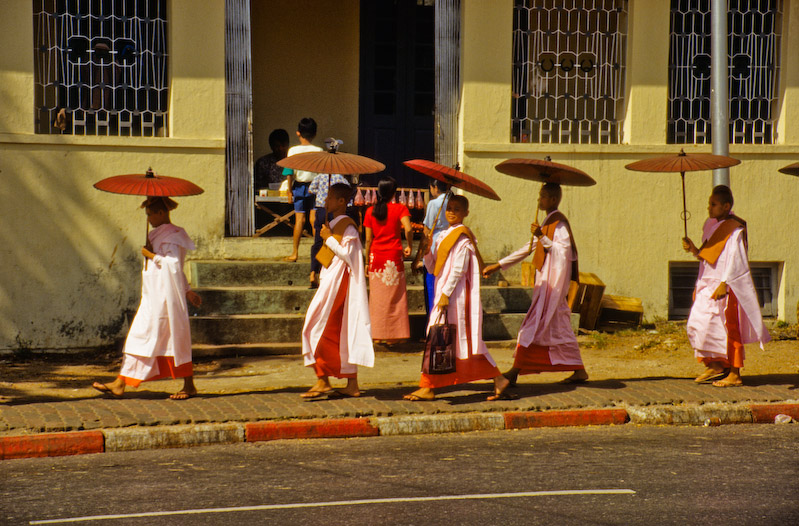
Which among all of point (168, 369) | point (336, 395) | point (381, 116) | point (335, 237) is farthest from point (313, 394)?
point (381, 116)

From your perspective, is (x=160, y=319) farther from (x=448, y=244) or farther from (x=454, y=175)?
(x=454, y=175)

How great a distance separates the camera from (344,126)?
14.2m

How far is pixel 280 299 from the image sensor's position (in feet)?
36.6

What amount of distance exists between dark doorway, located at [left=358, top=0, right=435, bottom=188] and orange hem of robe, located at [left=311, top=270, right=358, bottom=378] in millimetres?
6140

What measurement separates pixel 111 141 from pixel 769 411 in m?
7.48

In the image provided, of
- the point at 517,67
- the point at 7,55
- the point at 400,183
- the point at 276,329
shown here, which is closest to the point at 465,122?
the point at 517,67

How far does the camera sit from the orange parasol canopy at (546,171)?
837 centimetres

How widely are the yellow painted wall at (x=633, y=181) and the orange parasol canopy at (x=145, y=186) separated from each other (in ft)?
16.2

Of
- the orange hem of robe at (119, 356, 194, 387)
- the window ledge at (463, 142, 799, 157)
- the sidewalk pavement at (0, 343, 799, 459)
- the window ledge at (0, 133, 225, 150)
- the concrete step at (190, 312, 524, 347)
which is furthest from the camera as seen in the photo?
the window ledge at (463, 142, 799, 157)

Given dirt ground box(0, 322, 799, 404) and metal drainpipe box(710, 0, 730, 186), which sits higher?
metal drainpipe box(710, 0, 730, 186)

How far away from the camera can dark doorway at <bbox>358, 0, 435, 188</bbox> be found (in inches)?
549

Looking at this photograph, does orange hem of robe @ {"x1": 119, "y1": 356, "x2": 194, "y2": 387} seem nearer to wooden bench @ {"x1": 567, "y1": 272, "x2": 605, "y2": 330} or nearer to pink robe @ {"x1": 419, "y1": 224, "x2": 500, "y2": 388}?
pink robe @ {"x1": 419, "y1": 224, "x2": 500, "y2": 388}

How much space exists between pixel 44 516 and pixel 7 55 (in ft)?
24.2

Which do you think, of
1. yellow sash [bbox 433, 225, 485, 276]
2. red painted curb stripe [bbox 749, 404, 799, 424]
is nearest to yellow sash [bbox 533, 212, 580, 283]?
yellow sash [bbox 433, 225, 485, 276]
